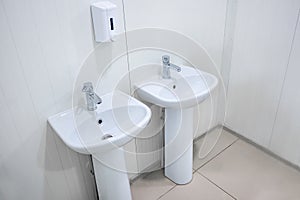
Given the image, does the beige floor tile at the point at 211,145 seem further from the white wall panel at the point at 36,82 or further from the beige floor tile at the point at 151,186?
the white wall panel at the point at 36,82

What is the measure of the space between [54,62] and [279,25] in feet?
4.42

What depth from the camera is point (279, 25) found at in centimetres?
167

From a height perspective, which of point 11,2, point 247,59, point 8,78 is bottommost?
point 247,59

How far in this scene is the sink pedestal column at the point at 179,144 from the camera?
5.30ft

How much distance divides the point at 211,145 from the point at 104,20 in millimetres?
1414

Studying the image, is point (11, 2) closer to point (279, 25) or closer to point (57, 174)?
point (57, 174)

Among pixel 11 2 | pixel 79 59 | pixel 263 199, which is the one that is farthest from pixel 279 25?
pixel 11 2

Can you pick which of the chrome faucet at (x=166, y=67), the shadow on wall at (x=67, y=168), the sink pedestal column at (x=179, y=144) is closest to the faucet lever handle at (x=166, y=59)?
the chrome faucet at (x=166, y=67)

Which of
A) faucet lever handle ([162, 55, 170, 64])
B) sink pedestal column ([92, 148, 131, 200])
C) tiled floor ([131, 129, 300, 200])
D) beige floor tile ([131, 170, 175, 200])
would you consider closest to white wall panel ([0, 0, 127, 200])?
sink pedestal column ([92, 148, 131, 200])

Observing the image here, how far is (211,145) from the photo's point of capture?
2.19 m

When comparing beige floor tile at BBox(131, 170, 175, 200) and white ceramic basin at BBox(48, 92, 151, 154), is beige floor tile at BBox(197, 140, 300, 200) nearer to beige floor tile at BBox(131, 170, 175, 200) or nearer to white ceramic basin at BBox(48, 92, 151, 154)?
beige floor tile at BBox(131, 170, 175, 200)

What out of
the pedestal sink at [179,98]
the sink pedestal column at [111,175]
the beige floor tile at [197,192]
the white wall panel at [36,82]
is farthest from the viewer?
the beige floor tile at [197,192]

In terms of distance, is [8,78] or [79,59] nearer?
[8,78]

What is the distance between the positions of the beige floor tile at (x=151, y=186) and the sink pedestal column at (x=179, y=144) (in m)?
0.05
